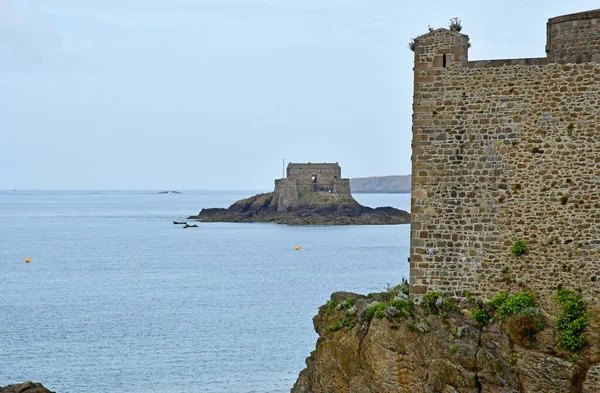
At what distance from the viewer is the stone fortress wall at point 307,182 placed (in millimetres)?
133125

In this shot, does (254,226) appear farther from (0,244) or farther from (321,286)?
(321,286)

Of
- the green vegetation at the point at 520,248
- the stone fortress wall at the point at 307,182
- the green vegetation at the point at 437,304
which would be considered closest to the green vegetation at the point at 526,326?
the green vegetation at the point at 520,248

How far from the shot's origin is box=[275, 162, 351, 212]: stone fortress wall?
5241 inches

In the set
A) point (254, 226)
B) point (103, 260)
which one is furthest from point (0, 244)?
point (254, 226)

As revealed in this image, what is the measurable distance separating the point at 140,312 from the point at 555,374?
122 ft

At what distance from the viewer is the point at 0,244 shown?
319 feet

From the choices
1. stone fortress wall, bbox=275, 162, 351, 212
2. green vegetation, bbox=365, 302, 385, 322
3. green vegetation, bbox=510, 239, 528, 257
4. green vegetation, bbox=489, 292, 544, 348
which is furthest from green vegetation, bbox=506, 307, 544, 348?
stone fortress wall, bbox=275, 162, 351, 212

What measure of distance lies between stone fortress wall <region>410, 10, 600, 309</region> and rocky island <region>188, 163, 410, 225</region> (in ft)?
371

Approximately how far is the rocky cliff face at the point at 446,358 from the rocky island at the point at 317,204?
4445 inches

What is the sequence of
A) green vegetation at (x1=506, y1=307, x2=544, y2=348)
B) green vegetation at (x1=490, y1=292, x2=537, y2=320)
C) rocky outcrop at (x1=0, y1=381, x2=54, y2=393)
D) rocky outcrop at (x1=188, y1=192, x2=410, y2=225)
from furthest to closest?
rocky outcrop at (x1=188, y1=192, x2=410, y2=225)
rocky outcrop at (x1=0, y1=381, x2=54, y2=393)
green vegetation at (x1=490, y1=292, x2=537, y2=320)
green vegetation at (x1=506, y1=307, x2=544, y2=348)

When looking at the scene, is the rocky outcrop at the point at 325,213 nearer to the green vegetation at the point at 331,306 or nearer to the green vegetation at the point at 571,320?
the green vegetation at the point at 331,306

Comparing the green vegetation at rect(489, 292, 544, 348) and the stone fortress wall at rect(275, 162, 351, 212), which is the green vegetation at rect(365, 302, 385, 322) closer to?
the green vegetation at rect(489, 292, 544, 348)

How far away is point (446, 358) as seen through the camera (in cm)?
1371

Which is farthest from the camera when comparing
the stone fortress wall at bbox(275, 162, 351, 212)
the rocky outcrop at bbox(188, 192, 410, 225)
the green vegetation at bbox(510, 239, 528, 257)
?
the stone fortress wall at bbox(275, 162, 351, 212)
